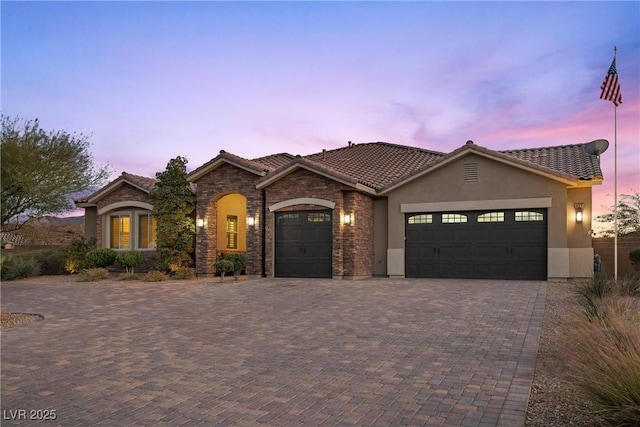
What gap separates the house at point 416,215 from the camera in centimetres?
1716

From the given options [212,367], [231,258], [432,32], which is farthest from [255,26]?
[212,367]

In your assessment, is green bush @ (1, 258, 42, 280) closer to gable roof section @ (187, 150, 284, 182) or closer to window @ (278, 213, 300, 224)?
gable roof section @ (187, 150, 284, 182)

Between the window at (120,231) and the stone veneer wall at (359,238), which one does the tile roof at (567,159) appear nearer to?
the stone veneer wall at (359,238)

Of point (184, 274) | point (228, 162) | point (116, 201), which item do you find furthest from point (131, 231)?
point (228, 162)

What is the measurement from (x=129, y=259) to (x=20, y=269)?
471 centimetres

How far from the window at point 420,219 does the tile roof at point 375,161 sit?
5.45 ft

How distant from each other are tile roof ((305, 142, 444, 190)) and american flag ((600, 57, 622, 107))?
6.90 metres

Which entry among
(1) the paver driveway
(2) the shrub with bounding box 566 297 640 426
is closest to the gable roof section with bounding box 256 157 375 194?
(1) the paver driveway

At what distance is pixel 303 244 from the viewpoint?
1933cm

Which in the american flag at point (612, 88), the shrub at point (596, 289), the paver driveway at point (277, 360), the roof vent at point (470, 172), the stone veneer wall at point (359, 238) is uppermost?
the american flag at point (612, 88)

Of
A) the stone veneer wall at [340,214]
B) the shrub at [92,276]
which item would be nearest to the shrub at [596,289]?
the stone veneer wall at [340,214]

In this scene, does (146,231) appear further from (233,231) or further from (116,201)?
(233,231)

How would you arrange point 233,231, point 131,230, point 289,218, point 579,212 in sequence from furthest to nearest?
point 233,231 < point 131,230 < point 289,218 < point 579,212

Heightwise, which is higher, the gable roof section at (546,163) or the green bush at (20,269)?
the gable roof section at (546,163)
